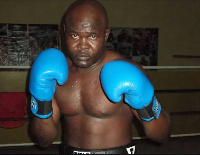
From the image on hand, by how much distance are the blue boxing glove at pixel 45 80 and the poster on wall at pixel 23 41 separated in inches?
83.2

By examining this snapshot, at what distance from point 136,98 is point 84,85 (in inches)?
10.1

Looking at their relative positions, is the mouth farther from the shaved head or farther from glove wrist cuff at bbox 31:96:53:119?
glove wrist cuff at bbox 31:96:53:119

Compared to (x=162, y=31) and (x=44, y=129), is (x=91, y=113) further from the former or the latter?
(x=162, y=31)

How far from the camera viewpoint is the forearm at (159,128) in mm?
1002

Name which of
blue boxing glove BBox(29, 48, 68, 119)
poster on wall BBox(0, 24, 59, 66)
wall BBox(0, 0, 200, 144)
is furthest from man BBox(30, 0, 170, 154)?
poster on wall BBox(0, 24, 59, 66)

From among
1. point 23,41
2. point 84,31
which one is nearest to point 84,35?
point 84,31

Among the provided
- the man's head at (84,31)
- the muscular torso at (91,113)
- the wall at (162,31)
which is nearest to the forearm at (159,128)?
the muscular torso at (91,113)

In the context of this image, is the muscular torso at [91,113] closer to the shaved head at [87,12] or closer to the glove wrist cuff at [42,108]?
the glove wrist cuff at [42,108]

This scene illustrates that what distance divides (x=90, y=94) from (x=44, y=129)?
0.90 ft

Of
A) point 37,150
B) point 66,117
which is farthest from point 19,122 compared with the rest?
point 66,117

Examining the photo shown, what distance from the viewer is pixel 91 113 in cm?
102

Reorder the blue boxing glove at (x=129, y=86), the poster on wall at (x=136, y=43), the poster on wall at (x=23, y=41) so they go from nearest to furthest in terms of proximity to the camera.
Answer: the blue boxing glove at (x=129, y=86), the poster on wall at (x=23, y=41), the poster on wall at (x=136, y=43)

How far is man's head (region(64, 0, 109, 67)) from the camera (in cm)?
93

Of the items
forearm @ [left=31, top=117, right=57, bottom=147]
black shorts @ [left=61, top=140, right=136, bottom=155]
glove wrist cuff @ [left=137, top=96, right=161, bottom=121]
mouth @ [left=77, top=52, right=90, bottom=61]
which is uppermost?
mouth @ [left=77, top=52, right=90, bottom=61]
